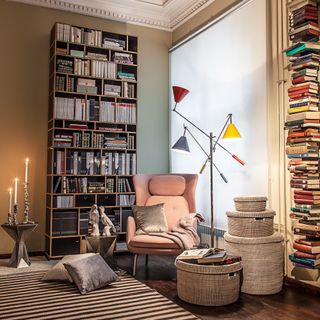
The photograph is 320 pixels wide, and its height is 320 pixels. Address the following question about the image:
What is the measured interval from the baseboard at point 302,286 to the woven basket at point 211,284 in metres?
0.72

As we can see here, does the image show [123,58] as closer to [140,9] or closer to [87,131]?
[140,9]

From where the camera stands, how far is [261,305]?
282 centimetres

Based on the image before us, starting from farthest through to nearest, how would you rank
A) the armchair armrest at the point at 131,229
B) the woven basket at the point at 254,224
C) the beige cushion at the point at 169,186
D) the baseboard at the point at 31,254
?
the baseboard at the point at 31,254 → the beige cushion at the point at 169,186 → the armchair armrest at the point at 131,229 → the woven basket at the point at 254,224

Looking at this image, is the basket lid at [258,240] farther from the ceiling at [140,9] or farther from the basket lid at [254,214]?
the ceiling at [140,9]

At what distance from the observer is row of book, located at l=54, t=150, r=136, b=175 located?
4.55 meters

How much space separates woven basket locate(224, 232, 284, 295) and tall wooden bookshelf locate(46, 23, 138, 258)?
2.01 metres

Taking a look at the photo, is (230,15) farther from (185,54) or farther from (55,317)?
(55,317)

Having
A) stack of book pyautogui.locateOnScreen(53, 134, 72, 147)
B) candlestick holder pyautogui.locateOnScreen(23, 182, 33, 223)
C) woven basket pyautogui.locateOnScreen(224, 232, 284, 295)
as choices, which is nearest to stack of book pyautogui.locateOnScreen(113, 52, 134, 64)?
stack of book pyautogui.locateOnScreen(53, 134, 72, 147)

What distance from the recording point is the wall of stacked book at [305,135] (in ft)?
9.90

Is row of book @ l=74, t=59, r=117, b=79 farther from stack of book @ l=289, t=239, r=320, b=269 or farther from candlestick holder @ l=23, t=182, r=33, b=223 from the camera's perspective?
stack of book @ l=289, t=239, r=320, b=269

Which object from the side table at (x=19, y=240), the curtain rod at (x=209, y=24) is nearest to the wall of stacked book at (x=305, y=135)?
the curtain rod at (x=209, y=24)

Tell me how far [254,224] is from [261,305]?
650 millimetres

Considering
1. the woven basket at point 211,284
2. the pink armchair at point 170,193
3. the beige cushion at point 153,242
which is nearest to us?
the woven basket at point 211,284

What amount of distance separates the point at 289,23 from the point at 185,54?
2007 mm
